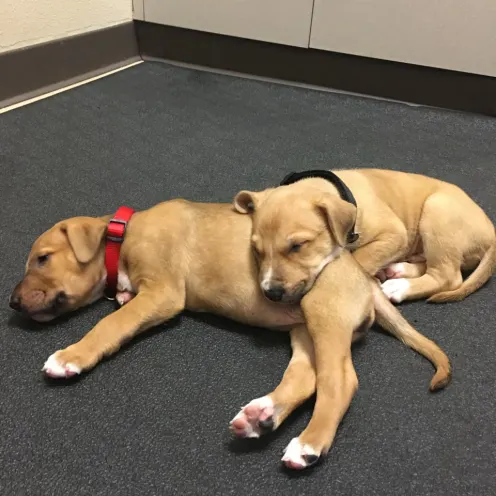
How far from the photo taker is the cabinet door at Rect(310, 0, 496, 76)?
4.01 m

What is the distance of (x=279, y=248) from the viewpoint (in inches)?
75.7

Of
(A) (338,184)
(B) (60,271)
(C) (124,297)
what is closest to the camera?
(B) (60,271)

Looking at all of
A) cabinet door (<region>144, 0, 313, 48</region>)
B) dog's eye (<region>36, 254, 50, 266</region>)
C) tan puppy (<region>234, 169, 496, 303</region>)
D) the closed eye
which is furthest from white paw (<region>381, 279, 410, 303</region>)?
cabinet door (<region>144, 0, 313, 48</region>)

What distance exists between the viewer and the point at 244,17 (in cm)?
452

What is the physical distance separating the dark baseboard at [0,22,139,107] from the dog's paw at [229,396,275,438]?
3075mm

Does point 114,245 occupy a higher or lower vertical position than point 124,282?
higher

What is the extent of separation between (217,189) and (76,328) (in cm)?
129

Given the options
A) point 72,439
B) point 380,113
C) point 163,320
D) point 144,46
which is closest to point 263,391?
point 163,320

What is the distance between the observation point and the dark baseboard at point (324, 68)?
4258 millimetres

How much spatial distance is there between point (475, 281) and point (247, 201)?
1.00 m

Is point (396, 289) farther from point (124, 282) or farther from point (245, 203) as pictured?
point (124, 282)

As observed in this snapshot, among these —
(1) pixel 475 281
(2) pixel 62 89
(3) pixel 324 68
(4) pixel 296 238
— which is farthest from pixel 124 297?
(3) pixel 324 68

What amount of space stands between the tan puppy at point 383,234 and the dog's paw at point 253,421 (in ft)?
1.30

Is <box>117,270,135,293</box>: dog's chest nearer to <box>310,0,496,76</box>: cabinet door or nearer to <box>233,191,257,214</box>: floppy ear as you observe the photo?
<box>233,191,257,214</box>: floppy ear
